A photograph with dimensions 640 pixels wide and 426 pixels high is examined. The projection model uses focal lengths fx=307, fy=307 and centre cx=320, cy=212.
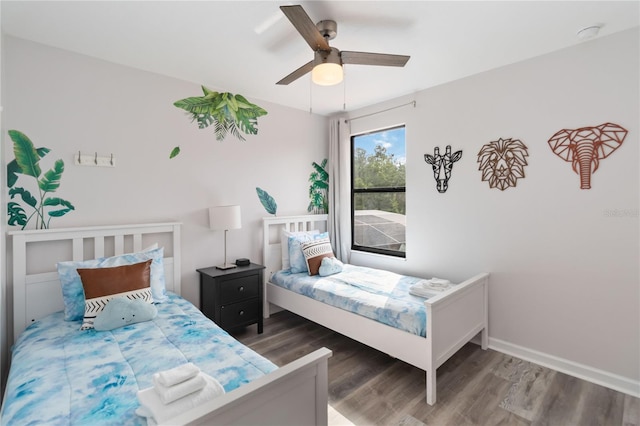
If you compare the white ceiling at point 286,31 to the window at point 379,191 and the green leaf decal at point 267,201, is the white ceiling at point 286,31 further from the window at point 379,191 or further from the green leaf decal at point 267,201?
the green leaf decal at point 267,201

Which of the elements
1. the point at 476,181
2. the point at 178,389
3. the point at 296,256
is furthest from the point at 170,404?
the point at 476,181

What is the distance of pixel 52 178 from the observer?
7.60 feet

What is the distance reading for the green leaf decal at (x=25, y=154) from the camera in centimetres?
218

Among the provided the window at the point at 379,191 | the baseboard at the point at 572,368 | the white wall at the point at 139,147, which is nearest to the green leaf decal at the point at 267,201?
the white wall at the point at 139,147

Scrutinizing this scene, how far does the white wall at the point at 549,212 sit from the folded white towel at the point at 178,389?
2.61 m

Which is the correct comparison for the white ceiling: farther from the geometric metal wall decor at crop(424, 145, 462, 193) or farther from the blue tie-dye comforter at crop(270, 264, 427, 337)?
the blue tie-dye comforter at crop(270, 264, 427, 337)

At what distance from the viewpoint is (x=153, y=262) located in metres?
2.41

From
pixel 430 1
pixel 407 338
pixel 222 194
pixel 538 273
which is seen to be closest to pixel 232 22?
pixel 430 1

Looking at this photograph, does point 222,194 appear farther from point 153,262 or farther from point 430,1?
point 430,1

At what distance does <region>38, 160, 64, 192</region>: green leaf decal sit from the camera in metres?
2.29

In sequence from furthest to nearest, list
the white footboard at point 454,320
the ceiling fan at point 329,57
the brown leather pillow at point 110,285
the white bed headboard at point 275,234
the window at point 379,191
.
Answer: the window at point 379,191, the white bed headboard at point 275,234, the white footboard at point 454,320, the brown leather pillow at point 110,285, the ceiling fan at point 329,57

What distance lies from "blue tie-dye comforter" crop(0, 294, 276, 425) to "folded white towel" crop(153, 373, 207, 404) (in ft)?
0.42

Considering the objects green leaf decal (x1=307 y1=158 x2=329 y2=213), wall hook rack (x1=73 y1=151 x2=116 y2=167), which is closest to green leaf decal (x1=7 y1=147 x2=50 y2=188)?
wall hook rack (x1=73 y1=151 x2=116 y2=167)

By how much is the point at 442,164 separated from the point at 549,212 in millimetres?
1023
